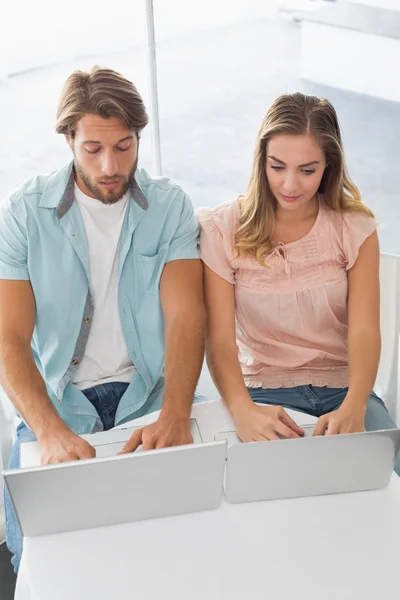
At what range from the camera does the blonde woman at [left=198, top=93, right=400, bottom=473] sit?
171 centimetres

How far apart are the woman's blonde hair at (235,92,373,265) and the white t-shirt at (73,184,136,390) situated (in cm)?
29

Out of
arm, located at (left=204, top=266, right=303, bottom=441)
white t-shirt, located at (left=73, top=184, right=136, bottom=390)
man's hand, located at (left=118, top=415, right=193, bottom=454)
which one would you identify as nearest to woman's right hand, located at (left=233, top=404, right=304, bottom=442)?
Answer: arm, located at (left=204, top=266, right=303, bottom=441)

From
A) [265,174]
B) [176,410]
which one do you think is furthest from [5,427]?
[265,174]

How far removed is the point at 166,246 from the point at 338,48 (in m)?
4.20

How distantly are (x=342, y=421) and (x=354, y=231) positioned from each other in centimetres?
49

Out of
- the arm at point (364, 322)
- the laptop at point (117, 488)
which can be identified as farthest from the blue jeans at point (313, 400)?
the laptop at point (117, 488)

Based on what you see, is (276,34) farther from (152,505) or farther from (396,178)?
(152,505)

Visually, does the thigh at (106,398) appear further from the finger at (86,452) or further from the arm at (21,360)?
the finger at (86,452)

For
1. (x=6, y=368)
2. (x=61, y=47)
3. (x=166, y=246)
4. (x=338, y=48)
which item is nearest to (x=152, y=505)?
(x=6, y=368)

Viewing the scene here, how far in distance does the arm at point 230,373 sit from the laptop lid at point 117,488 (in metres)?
0.25

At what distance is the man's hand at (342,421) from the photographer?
1.46 m

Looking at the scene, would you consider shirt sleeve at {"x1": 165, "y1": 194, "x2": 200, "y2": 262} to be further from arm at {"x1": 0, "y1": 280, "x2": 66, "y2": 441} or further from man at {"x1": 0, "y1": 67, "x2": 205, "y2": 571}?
arm at {"x1": 0, "y1": 280, "x2": 66, "y2": 441}

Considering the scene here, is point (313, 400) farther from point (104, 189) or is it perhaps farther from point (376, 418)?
point (104, 189)

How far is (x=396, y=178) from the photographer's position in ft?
16.8
